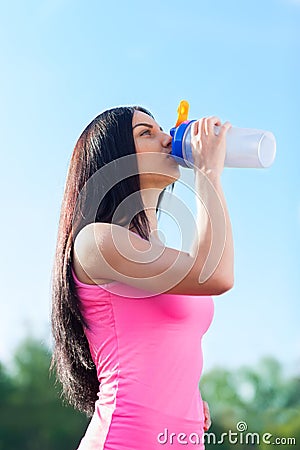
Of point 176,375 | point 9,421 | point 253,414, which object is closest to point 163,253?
point 176,375

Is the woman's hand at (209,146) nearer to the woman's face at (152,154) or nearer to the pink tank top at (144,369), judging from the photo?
the woman's face at (152,154)

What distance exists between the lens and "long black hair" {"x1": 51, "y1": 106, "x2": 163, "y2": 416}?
1.11 meters

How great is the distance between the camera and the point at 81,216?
111 centimetres

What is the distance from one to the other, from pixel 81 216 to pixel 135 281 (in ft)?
0.44

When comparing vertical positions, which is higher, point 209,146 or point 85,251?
point 209,146

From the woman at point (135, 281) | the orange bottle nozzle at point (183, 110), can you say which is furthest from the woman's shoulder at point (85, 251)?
the orange bottle nozzle at point (183, 110)

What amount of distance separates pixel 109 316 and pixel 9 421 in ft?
19.6

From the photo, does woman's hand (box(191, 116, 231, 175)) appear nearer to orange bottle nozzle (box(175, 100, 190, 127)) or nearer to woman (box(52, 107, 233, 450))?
woman (box(52, 107, 233, 450))

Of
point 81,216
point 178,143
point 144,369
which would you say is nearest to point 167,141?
point 178,143

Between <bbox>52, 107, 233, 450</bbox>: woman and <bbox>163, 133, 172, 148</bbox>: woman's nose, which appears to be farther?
<bbox>163, 133, 172, 148</bbox>: woman's nose

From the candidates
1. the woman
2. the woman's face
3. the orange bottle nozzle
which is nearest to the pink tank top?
the woman

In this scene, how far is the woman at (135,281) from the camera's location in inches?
40.7

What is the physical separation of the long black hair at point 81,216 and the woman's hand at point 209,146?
98 millimetres

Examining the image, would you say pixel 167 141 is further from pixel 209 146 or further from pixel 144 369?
pixel 144 369
